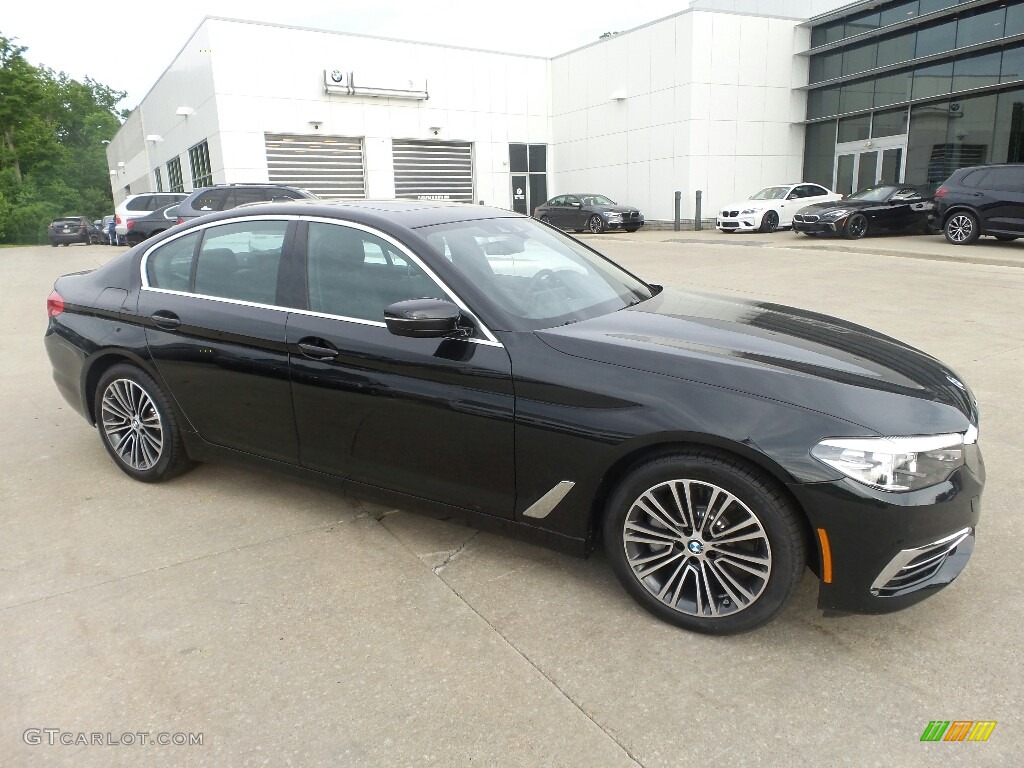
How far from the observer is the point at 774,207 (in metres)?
22.6

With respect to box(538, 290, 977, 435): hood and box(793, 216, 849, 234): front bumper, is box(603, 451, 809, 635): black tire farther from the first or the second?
box(793, 216, 849, 234): front bumper

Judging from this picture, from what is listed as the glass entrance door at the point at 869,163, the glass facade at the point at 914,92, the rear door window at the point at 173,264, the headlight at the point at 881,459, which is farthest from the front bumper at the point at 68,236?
the headlight at the point at 881,459

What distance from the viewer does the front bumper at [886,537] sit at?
2424 mm

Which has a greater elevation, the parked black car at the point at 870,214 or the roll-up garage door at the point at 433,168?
the roll-up garage door at the point at 433,168

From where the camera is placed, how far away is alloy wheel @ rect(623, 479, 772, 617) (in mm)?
2604

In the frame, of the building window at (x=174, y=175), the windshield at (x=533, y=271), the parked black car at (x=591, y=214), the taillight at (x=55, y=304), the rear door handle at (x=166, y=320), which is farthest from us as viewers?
the building window at (x=174, y=175)

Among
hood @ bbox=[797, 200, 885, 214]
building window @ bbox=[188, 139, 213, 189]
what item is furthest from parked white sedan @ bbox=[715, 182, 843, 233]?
building window @ bbox=[188, 139, 213, 189]

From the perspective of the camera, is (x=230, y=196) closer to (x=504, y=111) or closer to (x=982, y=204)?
(x=982, y=204)

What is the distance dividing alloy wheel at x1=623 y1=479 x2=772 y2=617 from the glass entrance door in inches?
1008

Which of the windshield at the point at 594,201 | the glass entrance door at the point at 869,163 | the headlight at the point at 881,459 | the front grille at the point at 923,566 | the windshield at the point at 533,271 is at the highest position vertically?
the glass entrance door at the point at 869,163

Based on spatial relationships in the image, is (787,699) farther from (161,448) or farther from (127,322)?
(127,322)

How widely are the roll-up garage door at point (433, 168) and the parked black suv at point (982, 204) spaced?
1796 centimetres

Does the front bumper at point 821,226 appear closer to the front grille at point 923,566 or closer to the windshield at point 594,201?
the windshield at point 594,201

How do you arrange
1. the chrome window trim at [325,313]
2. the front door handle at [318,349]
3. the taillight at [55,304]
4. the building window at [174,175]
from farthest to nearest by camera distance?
the building window at [174,175] < the taillight at [55,304] < the front door handle at [318,349] < the chrome window trim at [325,313]
